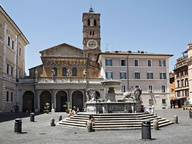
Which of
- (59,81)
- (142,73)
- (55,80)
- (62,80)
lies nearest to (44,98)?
(55,80)

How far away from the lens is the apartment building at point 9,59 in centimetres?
3325

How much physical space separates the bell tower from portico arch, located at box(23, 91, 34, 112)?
2829 centimetres

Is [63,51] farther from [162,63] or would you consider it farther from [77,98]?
[162,63]

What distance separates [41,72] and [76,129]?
31.3 meters

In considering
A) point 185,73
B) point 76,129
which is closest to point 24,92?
point 76,129

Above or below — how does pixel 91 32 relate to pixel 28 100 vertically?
above

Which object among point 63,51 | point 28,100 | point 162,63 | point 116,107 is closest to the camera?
point 116,107

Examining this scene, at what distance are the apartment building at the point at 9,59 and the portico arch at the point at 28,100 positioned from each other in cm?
233

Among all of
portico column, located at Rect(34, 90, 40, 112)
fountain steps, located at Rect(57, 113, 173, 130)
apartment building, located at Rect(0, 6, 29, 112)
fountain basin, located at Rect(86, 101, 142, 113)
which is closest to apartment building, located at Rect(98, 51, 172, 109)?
portico column, located at Rect(34, 90, 40, 112)

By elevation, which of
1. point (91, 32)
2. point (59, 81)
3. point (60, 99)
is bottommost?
point (60, 99)

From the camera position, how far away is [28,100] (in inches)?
1686

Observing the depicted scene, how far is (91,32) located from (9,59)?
3538 cm

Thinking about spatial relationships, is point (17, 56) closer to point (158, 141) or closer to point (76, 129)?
point (76, 129)

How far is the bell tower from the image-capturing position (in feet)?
223
